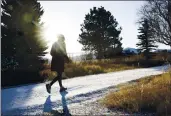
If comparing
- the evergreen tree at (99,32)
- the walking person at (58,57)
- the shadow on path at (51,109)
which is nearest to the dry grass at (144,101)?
the shadow on path at (51,109)

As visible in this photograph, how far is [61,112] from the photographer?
8258 millimetres

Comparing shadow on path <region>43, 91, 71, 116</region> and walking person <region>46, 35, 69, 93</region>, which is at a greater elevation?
walking person <region>46, 35, 69, 93</region>

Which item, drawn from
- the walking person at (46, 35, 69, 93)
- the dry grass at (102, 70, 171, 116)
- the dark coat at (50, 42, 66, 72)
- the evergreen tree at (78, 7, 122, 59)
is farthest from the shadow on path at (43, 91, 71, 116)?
the evergreen tree at (78, 7, 122, 59)

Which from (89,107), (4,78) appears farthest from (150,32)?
(89,107)

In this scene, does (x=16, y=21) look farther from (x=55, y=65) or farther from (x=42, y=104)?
(x=42, y=104)

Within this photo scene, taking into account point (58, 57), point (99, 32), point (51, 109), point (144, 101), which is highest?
point (99, 32)

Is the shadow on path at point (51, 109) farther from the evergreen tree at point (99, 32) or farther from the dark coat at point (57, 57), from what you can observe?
the evergreen tree at point (99, 32)

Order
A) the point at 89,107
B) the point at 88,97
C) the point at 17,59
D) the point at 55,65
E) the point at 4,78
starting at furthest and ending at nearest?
the point at 17,59 → the point at 4,78 → the point at 55,65 → the point at 88,97 → the point at 89,107

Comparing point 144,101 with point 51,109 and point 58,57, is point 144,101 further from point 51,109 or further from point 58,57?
point 58,57

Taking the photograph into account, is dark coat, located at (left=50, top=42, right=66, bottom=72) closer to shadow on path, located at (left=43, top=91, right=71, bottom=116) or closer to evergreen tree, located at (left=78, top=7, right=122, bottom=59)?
shadow on path, located at (left=43, top=91, right=71, bottom=116)

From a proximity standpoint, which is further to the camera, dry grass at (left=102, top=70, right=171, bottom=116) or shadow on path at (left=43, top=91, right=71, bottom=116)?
shadow on path at (left=43, top=91, right=71, bottom=116)

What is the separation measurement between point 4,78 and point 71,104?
33.4 ft

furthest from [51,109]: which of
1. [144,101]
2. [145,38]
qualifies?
[145,38]

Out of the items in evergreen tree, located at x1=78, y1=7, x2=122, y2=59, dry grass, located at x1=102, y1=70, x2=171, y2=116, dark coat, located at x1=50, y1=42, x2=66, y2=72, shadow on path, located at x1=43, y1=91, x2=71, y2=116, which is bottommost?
shadow on path, located at x1=43, y1=91, x2=71, y2=116
